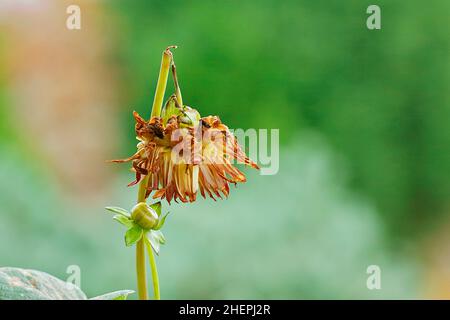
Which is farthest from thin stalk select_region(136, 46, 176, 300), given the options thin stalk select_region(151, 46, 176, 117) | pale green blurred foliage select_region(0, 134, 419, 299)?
pale green blurred foliage select_region(0, 134, 419, 299)

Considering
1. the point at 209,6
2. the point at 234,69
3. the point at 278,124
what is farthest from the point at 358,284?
the point at 209,6

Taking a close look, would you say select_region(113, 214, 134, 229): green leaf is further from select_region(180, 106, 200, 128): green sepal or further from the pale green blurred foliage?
the pale green blurred foliage

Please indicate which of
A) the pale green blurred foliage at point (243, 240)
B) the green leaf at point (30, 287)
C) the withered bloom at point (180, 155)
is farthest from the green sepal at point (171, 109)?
the pale green blurred foliage at point (243, 240)

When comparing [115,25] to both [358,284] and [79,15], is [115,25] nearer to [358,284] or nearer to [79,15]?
[79,15]

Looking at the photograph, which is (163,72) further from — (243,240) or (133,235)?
(243,240)

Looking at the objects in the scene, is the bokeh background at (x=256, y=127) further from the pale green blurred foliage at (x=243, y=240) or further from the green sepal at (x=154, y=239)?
the green sepal at (x=154, y=239)
